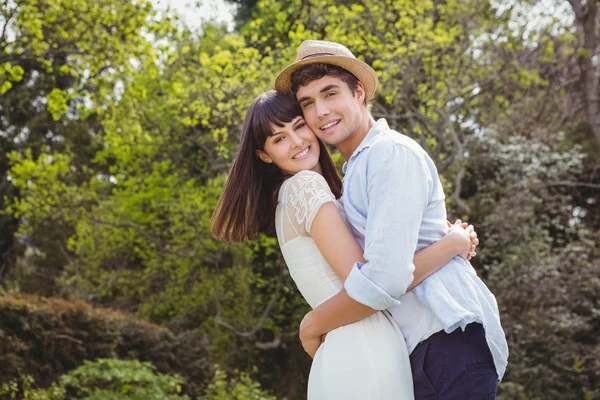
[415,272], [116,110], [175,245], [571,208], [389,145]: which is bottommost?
[571,208]

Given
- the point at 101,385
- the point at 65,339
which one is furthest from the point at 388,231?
the point at 65,339

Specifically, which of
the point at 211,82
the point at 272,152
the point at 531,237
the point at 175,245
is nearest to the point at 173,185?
the point at 175,245

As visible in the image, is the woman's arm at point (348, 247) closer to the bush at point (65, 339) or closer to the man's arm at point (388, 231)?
the man's arm at point (388, 231)

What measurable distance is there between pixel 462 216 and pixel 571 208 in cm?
222

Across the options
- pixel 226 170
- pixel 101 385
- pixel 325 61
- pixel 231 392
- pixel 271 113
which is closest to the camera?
pixel 325 61

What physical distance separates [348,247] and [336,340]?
300 millimetres

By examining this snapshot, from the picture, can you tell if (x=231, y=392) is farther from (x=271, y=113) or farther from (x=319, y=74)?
(x=319, y=74)

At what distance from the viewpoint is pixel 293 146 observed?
281 cm

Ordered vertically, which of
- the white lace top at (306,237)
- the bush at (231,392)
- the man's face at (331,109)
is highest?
the man's face at (331,109)

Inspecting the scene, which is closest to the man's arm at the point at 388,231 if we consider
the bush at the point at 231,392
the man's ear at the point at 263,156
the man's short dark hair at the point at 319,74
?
Answer: the man's short dark hair at the point at 319,74

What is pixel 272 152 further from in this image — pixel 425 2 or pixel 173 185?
pixel 173 185

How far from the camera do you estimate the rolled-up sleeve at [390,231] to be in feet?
7.17

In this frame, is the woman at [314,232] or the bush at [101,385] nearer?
the woman at [314,232]

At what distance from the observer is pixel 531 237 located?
1037 centimetres
